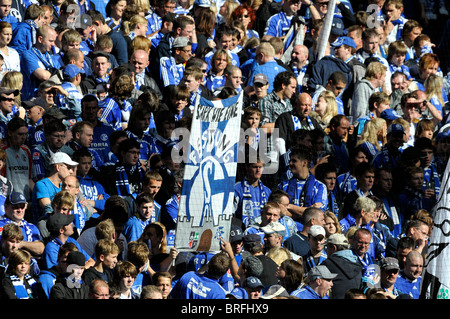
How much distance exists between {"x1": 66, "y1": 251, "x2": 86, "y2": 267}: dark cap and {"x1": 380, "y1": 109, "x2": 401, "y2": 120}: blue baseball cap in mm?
5457

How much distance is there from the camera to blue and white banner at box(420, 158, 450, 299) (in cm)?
802

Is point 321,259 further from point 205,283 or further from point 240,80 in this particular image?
point 240,80

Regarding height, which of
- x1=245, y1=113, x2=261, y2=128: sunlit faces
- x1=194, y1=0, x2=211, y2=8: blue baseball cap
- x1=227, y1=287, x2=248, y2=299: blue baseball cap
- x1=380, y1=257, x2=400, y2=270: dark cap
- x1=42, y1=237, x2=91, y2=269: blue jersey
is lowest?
x1=380, y1=257, x2=400, y2=270: dark cap

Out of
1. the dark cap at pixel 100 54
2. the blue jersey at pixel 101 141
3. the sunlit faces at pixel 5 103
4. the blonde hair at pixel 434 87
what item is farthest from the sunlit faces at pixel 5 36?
the blonde hair at pixel 434 87

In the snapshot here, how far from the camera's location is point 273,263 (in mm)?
10273

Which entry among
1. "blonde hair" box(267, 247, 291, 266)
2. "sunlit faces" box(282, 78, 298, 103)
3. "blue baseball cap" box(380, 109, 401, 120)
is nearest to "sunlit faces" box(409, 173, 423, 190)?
"blue baseball cap" box(380, 109, 401, 120)

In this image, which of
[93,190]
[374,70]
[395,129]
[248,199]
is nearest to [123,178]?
[93,190]

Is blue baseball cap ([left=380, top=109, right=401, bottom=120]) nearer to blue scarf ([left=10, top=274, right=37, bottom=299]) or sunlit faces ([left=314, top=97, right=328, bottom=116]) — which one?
sunlit faces ([left=314, top=97, right=328, bottom=116])

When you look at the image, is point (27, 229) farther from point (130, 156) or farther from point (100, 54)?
point (100, 54)

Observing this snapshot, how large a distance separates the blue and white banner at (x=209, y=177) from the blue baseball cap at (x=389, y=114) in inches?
171

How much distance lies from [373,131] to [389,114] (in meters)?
0.58

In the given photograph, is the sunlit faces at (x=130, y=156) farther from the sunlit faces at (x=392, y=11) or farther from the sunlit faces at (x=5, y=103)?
the sunlit faces at (x=392, y=11)
